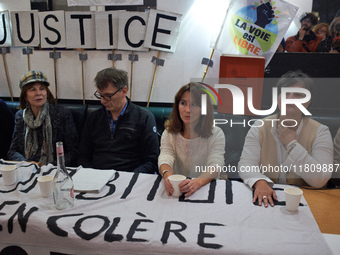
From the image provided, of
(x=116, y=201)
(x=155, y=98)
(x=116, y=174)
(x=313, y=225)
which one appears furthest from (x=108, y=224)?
(x=155, y=98)

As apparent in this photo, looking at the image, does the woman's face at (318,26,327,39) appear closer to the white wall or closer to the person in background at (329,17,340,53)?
the person in background at (329,17,340,53)

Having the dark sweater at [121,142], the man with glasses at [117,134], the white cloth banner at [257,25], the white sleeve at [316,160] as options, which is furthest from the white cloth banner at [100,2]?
the white sleeve at [316,160]

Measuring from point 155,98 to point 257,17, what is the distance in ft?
4.06

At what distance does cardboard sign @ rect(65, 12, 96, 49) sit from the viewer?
9.50 feet

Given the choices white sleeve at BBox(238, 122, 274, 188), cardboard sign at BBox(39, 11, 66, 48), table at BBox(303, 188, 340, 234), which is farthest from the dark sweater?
cardboard sign at BBox(39, 11, 66, 48)

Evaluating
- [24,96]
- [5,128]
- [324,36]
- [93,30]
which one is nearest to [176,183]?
[24,96]

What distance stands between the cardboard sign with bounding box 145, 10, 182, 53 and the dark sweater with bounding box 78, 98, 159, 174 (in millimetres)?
1011

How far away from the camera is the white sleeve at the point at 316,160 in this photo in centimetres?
148

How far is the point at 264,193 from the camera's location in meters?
1.24

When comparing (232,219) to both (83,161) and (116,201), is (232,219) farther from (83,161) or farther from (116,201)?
(83,161)

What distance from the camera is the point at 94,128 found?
204cm

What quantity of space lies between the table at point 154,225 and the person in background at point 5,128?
149 centimetres

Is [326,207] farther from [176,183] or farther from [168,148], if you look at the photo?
[168,148]

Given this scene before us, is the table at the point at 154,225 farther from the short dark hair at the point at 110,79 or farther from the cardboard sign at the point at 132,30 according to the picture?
the cardboard sign at the point at 132,30
